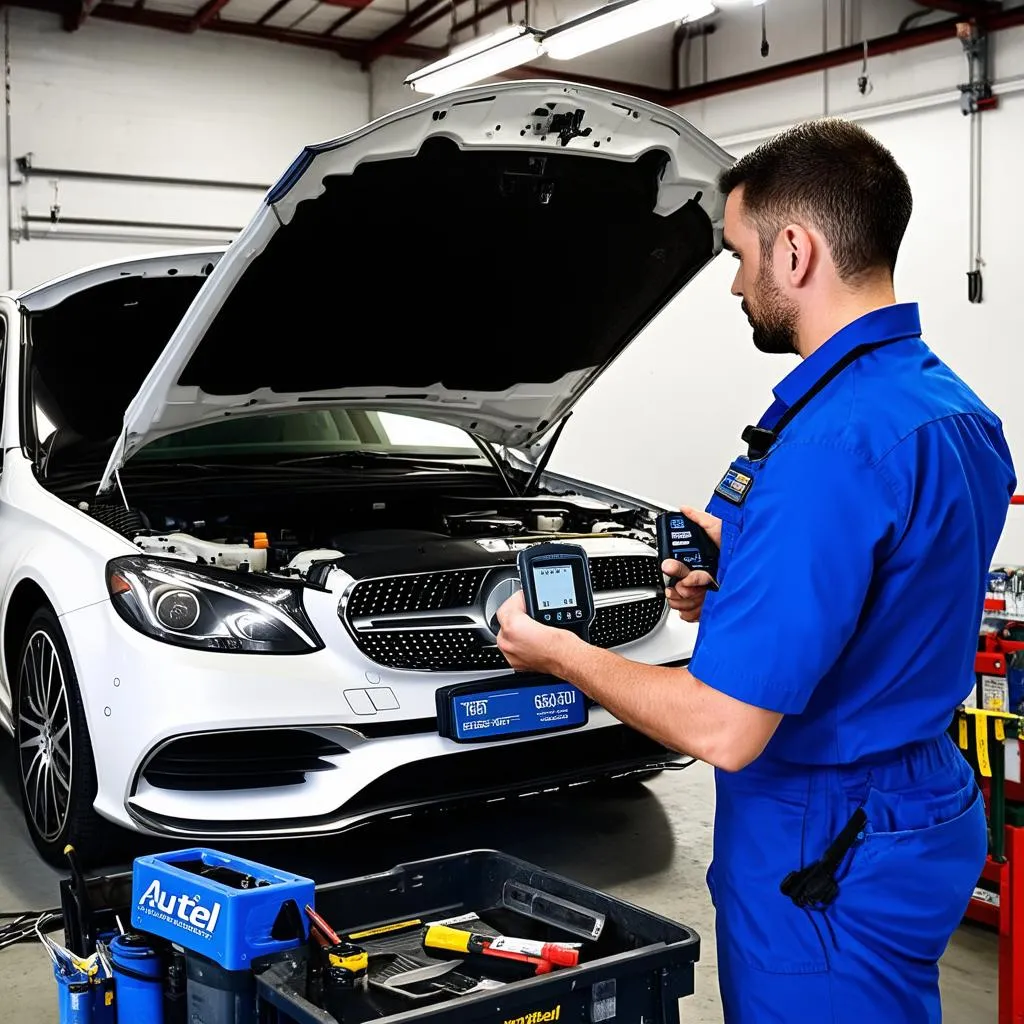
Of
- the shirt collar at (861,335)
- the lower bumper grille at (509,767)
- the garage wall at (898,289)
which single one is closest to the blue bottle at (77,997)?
the lower bumper grille at (509,767)

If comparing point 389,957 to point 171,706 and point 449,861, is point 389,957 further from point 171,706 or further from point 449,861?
point 171,706

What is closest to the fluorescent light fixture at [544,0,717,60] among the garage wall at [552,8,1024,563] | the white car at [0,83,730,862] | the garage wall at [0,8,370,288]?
the garage wall at [552,8,1024,563]

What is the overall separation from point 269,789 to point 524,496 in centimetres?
179

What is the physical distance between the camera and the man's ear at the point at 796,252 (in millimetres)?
1455

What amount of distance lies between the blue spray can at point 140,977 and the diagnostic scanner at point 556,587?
0.76m

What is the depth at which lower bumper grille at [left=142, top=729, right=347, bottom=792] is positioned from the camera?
9.59 feet

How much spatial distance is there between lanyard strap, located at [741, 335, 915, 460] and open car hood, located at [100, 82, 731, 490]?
1435mm

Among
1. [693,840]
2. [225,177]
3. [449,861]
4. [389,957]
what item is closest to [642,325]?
[693,840]

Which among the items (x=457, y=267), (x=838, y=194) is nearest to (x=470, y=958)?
(x=838, y=194)

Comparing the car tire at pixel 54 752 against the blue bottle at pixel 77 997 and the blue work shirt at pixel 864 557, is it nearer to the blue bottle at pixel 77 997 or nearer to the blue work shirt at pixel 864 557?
the blue bottle at pixel 77 997

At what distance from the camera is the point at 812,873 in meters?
1.45

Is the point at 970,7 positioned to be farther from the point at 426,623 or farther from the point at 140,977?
the point at 140,977

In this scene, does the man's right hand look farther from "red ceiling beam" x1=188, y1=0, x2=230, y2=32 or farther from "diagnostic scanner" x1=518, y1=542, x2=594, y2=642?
"red ceiling beam" x1=188, y1=0, x2=230, y2=32

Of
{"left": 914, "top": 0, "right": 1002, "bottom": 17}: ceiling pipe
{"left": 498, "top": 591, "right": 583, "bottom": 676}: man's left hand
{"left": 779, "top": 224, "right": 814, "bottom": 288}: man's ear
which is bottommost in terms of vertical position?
{"left": 498, "top": 591, "right": 583, "bottom": 676}: man's left hand
